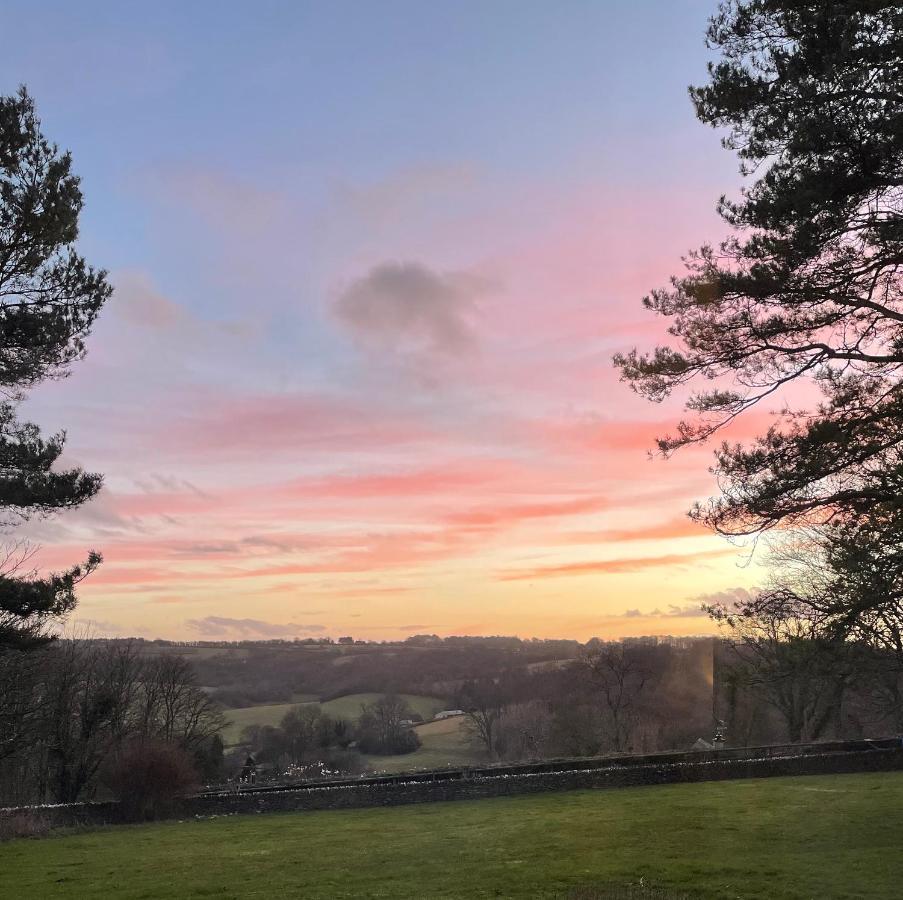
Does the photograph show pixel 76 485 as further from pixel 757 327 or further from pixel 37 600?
pixel 757 327

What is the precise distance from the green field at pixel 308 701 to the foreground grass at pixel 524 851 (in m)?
31.9

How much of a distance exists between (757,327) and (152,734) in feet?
102

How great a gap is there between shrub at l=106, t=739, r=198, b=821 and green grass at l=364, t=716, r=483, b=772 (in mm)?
19215

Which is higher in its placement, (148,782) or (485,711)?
(148,782)

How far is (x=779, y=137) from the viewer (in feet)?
26.9

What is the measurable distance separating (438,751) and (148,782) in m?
28.0

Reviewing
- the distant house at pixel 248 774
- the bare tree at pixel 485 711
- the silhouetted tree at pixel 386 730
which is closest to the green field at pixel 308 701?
the silhouetted tree at pixel 386 730

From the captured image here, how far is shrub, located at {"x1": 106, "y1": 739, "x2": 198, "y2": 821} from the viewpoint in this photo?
64.7 ft

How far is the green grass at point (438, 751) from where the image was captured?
4056 centimetres

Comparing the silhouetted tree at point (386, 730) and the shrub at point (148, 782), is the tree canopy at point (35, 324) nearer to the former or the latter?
the shrub at point (148, 782)

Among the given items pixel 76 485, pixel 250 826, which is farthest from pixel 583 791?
pixel 76 485

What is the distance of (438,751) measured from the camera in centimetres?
4538

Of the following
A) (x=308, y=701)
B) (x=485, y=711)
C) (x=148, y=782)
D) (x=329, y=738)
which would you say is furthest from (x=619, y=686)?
(x=308, y=701)

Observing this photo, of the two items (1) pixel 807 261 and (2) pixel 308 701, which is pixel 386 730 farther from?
(1) pixel 807 261
